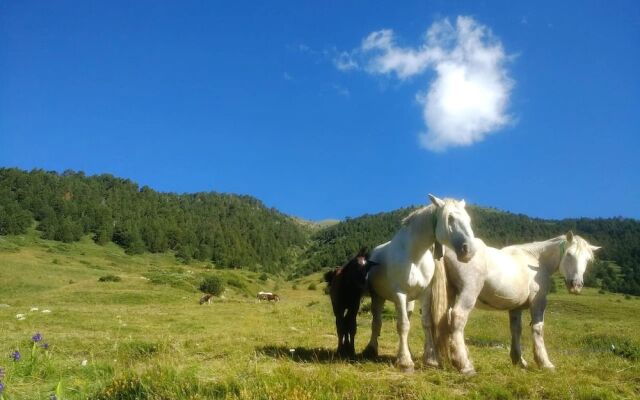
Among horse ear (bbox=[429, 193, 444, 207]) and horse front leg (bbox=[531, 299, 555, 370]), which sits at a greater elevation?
horse ear (bbox=[429, 193, 444, 207])

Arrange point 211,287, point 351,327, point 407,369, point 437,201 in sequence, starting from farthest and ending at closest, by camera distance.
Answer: point 211,287 < point 351,327 < point 437,201 < point 407,369

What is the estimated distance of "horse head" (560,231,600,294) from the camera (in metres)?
8.46

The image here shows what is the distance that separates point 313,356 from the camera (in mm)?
9703

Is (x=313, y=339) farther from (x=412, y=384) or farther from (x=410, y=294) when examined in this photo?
(x=412, y=384)

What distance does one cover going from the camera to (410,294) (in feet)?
27.7

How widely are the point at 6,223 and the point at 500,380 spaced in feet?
469

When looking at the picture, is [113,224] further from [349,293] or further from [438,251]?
[438,251]

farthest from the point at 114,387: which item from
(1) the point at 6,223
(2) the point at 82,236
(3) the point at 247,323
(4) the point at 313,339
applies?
(2) the point at 82,236

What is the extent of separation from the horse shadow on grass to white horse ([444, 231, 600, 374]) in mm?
1691

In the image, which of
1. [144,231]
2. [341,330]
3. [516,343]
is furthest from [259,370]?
[144,231]

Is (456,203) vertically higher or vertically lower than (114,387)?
higher

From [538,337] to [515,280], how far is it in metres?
1.17

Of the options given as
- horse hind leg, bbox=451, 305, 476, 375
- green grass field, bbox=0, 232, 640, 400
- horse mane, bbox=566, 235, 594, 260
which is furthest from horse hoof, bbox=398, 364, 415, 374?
horse mane, bbox=566, 235, 594, 260

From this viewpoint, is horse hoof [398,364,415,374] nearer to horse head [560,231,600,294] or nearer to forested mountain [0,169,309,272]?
horse head [560,231,600,294]
